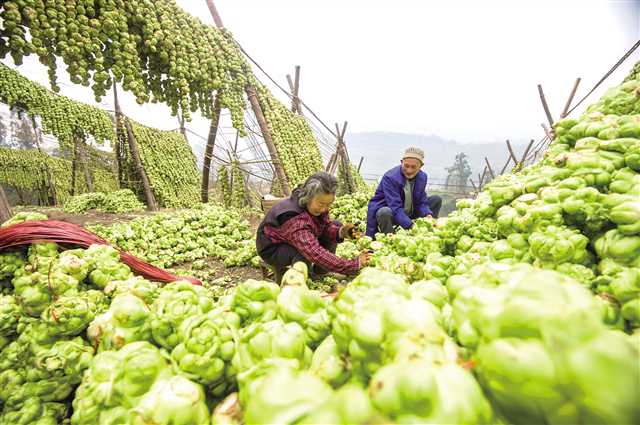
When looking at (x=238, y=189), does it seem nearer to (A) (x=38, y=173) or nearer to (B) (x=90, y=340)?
(B) (x=90, y=340)

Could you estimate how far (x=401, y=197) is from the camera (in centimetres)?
564

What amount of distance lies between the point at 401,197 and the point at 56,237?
496 centimetres

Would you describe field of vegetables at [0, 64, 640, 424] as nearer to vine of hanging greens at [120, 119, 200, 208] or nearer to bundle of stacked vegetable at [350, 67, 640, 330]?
bundle of stacked vegetable at [350, 67, 640, 330]

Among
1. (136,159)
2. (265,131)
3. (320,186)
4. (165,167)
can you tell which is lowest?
(320,186)

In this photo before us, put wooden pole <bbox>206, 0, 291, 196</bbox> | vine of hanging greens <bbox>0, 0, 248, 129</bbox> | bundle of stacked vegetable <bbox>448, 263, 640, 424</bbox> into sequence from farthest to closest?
wooden pole <bbox>206, 0, 291, 196</bbox>, vine of hanging greens <bbox>0, 0, 248, 129</bbox>, bundle of stacked vegetable <bbox>448, 263, 640, 424</bbox>

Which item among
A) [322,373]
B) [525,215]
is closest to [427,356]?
[322,373]

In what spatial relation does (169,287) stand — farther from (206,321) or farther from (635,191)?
(635,191)

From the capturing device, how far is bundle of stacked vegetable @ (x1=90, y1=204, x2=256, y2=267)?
652cm

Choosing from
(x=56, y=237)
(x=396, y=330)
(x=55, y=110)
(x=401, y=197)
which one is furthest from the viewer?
(x=55, y=110)

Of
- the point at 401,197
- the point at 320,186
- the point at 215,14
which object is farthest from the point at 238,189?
the point at 320,186

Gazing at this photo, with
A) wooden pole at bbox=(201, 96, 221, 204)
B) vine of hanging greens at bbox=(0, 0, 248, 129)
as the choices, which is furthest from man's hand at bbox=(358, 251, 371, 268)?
wooden pole at bbox=(201, 96, 221, 204)

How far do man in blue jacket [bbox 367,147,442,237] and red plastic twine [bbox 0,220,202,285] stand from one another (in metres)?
3.98

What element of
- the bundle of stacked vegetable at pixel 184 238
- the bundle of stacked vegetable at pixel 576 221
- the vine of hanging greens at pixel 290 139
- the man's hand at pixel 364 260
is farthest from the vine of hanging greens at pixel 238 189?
the bundle of stacked vegetable at pixel 576 221

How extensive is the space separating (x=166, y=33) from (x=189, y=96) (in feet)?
4.32
